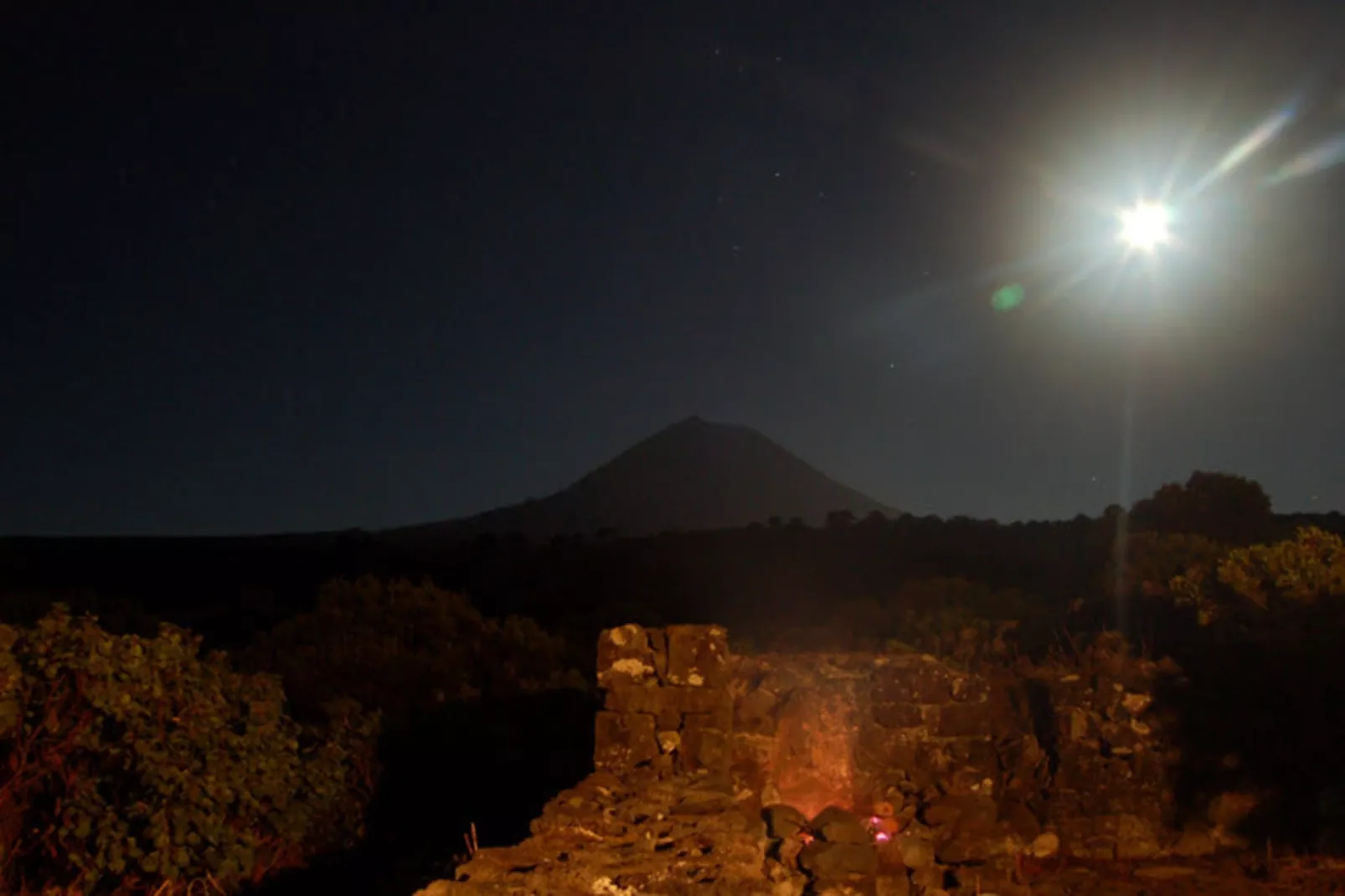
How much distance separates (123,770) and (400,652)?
23.0ft

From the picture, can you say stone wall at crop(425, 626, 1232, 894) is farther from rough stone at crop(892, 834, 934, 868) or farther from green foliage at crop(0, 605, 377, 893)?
green foliage at crop(0, 605, 377, 893)

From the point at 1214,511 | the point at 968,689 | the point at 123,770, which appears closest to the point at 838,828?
the point at 968,689

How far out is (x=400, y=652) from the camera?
14.8 m

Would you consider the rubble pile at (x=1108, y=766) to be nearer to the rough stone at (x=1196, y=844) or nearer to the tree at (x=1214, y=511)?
the rough stone at (x=1196, y=844)

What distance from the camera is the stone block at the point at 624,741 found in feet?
24.2

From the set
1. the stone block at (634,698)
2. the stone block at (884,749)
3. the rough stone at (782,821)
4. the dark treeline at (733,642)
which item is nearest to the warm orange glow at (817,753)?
the stone block at (884,749)

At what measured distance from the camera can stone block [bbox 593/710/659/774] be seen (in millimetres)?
7367

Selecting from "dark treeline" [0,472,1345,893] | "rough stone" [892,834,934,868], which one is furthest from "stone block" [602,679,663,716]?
"rough stone" [892,834,934,868]

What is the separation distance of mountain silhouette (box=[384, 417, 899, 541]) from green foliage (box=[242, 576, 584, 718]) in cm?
4013

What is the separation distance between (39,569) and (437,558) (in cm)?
1424

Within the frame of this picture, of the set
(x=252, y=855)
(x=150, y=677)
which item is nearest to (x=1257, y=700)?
(x=252, y=855)

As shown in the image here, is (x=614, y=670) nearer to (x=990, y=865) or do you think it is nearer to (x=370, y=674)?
(x=990, y=865)

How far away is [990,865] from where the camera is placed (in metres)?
8.84

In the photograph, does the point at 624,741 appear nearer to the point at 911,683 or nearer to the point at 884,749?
the point at 884,749
